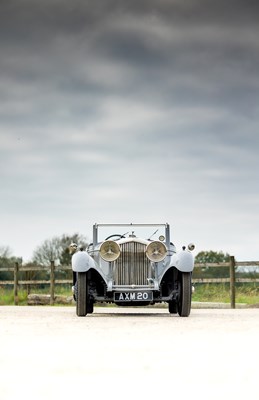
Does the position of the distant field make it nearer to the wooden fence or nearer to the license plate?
the wooden fence

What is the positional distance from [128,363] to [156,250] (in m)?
8.35

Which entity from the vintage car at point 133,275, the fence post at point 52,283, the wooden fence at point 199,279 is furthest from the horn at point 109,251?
the fence post at point 52,283

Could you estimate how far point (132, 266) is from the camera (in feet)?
50.6

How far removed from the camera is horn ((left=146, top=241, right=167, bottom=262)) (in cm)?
1502

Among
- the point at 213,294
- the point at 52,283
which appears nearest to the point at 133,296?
the point at 52,283

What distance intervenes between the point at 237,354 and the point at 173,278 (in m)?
7.87

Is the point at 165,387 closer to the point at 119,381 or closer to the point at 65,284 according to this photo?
the point at 119,381

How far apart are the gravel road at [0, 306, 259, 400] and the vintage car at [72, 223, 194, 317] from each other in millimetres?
3804

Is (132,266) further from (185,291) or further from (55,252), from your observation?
(55,252)

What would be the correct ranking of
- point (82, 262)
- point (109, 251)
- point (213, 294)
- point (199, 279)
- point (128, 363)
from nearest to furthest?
point (128, 363), point (82, 262), point (109, 251), point (199, 279), point (213, 294)

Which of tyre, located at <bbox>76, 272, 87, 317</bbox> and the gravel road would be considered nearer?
the gravel road

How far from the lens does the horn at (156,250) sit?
15.0 meters

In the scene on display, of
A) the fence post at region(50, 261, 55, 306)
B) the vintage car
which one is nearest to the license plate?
the vintage car

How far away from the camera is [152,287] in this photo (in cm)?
1503
